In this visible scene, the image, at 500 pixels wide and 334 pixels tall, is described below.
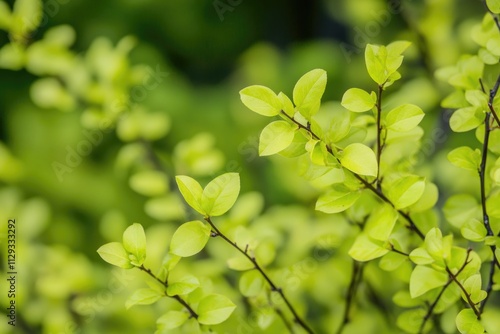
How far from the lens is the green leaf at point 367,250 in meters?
0.66

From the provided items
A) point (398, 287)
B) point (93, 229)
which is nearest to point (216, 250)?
point (398, 287)

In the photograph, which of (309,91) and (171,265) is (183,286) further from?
(309,91)

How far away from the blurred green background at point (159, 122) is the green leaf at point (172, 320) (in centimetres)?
23

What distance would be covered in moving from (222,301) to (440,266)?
24cm

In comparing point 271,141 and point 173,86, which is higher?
point 271,141

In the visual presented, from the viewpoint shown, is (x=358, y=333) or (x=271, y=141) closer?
(x=271, y=141)

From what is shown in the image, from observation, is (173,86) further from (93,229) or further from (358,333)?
(358,333)

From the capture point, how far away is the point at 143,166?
1160 mm

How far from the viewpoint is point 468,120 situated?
688mm

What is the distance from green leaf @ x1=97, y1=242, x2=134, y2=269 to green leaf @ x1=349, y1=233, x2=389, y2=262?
250mm

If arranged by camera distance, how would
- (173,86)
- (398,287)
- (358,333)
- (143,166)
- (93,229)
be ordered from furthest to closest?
1. (173,86)
2. (93,229)
3. (143,166)
4. (398,287)
5. (358,333)

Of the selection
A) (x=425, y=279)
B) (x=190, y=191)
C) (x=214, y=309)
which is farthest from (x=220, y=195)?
(x=425, y=279)

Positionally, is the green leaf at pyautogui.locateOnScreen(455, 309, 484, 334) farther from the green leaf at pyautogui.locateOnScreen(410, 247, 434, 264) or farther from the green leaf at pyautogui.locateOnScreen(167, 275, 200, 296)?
the green leaf at pyautogui.locateOnScreen(167, 275, 200, 296)

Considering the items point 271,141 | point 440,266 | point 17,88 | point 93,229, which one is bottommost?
point 93,229
